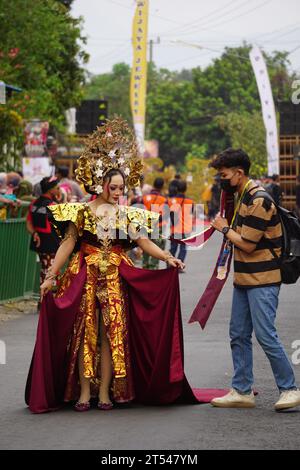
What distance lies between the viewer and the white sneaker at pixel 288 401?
8.92m

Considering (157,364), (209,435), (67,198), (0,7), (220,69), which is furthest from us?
(220,69)

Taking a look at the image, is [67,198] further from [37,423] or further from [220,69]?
[220,69]

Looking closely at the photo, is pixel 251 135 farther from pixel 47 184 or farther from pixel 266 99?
pixel 47 184

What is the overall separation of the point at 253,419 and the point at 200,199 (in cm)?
5052

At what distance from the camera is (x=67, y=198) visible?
64.6 feet

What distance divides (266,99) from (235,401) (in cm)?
3224

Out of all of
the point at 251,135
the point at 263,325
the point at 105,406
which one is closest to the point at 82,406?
the point at 105,406

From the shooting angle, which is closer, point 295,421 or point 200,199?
point 295,421

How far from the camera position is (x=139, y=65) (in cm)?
3794

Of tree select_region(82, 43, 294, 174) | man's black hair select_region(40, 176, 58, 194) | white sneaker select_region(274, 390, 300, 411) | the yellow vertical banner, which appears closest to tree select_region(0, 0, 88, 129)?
the yellow vertical banner

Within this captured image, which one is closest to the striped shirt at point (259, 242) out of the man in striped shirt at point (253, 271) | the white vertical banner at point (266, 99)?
the man in striped shirt at point (253, 271)

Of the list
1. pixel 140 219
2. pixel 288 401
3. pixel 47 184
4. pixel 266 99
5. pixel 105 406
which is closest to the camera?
pixel 288 401

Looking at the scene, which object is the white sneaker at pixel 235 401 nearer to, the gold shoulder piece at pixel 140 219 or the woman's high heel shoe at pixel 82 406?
the woman's high heel shoe at pixel 82 406
